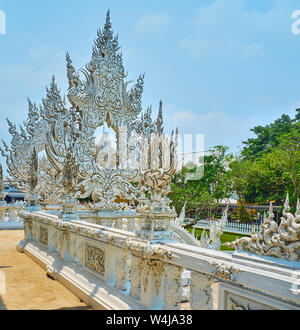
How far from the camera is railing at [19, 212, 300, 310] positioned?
82.0 inches

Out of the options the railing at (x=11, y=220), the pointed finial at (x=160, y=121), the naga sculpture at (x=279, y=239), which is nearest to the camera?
the naga sculpture at (x=279, y=239)

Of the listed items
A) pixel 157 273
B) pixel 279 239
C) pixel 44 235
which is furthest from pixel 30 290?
pixel 279 239

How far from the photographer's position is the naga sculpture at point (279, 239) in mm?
2068

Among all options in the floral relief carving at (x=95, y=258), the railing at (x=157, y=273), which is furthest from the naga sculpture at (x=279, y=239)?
the floral relief carving at (x=95, y=258)

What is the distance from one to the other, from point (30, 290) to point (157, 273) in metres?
2.92

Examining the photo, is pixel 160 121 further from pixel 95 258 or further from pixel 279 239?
pixel 95 258

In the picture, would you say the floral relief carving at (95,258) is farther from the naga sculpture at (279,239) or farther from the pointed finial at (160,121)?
the naga sculpture at (279,239)

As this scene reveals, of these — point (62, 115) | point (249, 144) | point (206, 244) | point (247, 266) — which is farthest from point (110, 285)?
point (249, 144)

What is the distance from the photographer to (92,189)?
8086 mm

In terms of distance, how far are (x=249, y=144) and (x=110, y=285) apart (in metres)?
34.2

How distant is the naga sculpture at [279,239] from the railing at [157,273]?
0.06m

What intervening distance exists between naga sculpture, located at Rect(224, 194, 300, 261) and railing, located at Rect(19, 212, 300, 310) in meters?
0.06
